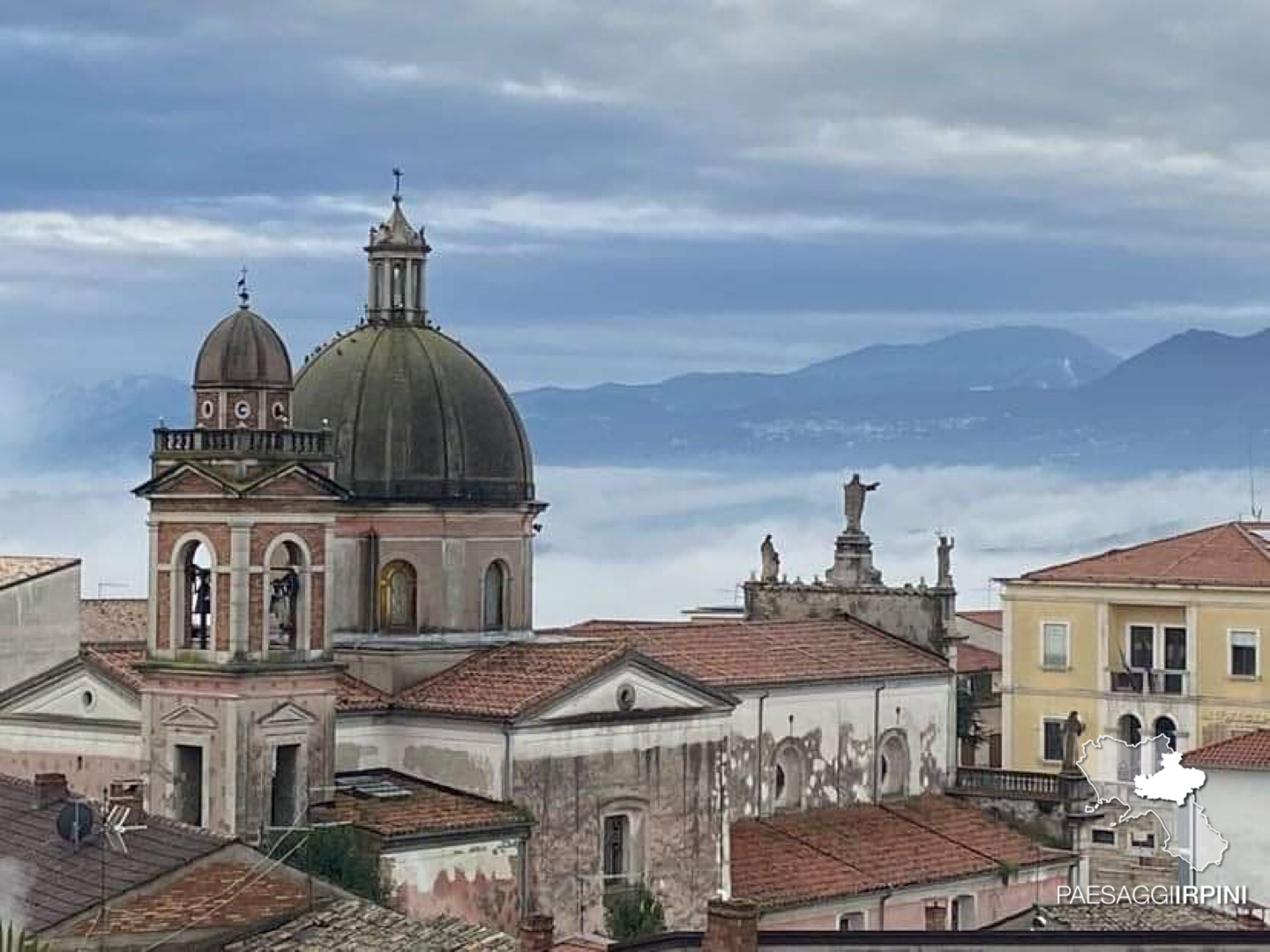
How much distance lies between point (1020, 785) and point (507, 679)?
17.0 meters

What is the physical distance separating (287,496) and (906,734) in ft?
66.4

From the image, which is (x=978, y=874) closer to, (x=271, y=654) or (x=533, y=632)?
(x=533, y=632)

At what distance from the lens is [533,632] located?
60344mm

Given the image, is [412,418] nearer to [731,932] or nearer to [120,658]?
[120,658]

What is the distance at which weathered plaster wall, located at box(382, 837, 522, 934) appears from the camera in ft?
166

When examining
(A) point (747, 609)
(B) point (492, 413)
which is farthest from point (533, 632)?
(A) point (747, 609)

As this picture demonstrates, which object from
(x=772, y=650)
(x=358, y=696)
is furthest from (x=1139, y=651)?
(x=358, y=696)

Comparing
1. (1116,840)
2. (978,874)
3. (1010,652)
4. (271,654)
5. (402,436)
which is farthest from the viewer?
(1010,652)

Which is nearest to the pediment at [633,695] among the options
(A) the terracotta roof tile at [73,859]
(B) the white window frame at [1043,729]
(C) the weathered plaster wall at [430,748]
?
(C) the weathered plaster wall at [430,748]

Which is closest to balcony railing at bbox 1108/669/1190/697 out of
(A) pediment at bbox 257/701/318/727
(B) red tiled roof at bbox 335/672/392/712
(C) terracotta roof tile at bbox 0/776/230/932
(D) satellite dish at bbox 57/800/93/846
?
(B) red tiled roof at bbox 335/672/392/712

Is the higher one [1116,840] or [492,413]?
[492,413]

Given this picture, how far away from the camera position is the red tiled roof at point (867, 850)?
58.9 m

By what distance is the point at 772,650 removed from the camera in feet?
212

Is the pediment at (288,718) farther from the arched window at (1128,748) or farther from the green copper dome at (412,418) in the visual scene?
the arched window at (1128,748)
